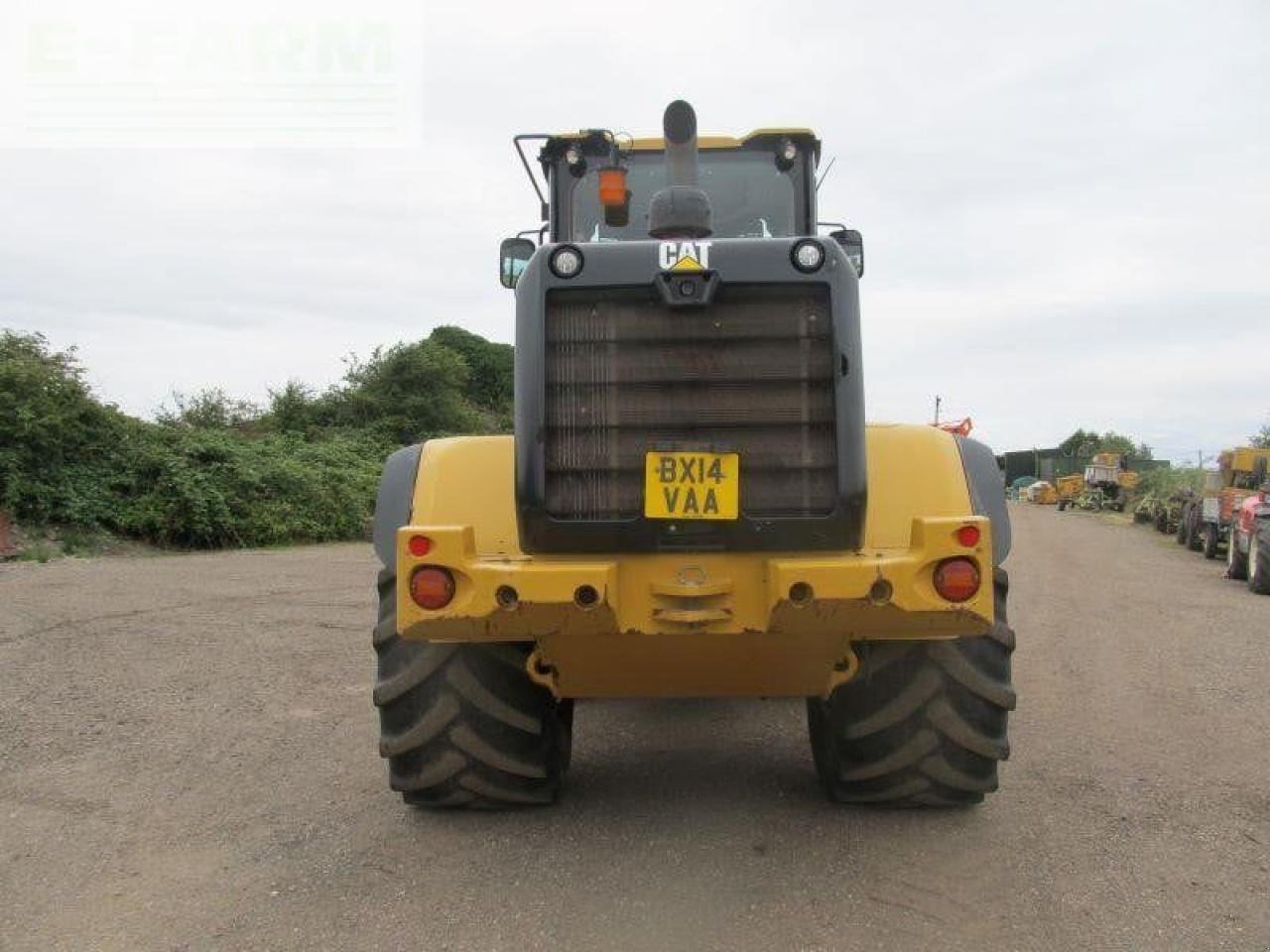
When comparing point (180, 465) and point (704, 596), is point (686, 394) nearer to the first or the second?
point (704, 596)

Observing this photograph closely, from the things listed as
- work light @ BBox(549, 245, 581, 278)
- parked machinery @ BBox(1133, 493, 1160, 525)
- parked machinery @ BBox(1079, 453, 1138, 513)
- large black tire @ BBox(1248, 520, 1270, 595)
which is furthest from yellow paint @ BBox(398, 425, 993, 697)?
parked machinery @ BBox(1079, 453, 1138, 513)

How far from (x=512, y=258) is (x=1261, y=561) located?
11.8 meters

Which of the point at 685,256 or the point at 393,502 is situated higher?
the point at 685,256

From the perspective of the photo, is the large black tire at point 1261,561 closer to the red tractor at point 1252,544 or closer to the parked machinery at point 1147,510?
the red tractor at point 1252,544

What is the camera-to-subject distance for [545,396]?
12.5ft

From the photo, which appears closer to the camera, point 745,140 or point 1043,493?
point 745,140

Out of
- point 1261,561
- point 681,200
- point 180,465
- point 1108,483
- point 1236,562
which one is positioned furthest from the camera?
point 1108,483

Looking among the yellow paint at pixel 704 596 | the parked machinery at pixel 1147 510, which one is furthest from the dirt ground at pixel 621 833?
the parked machinery at pixel 1147 510

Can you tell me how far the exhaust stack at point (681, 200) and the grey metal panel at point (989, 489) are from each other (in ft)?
4.43

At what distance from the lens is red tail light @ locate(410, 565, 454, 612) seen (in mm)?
3629

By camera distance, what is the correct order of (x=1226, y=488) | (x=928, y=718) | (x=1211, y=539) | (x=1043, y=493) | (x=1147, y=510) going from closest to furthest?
(x=928, y=718) < (x=1226, y=488) < (x=1211, y=539) < (x=1147, y=510) < (x=1043, y=493)

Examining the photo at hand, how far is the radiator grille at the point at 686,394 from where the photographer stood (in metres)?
3.81

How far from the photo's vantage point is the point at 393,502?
434cm

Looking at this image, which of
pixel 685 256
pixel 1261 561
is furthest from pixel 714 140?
pixel 1261 561
